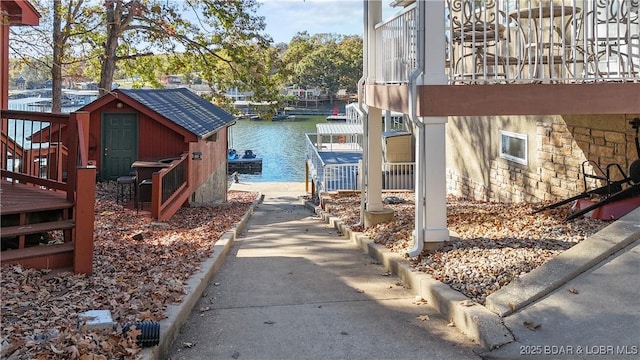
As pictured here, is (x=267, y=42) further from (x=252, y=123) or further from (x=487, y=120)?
(x=252, y=123)

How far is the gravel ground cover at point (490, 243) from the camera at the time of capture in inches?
223

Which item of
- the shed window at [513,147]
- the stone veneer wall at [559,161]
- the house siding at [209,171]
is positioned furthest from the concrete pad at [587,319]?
the house siding at [209,171]

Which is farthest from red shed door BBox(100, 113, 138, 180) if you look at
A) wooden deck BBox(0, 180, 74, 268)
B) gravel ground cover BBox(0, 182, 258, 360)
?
wooden deck BBox(0, 180, 74, 268)

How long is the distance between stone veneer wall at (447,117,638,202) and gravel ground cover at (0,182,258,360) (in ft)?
18.4

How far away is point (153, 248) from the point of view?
7.96m

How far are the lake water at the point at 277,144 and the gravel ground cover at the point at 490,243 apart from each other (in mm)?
35522

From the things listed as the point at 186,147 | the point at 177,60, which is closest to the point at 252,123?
the point at 177,60

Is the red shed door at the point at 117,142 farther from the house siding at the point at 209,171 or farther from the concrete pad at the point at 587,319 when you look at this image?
the concrete pad at the point at 587,319

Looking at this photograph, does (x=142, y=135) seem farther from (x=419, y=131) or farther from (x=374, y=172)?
(x=419, y=131)

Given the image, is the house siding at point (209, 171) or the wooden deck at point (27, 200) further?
the house siding at point (209, 171)

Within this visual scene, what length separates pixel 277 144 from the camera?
66.3 metres

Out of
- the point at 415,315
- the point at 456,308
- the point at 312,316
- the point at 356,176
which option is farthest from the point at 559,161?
the point at 356,176

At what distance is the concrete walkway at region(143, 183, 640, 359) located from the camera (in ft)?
14.5

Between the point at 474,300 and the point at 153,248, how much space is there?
448 centimetres
